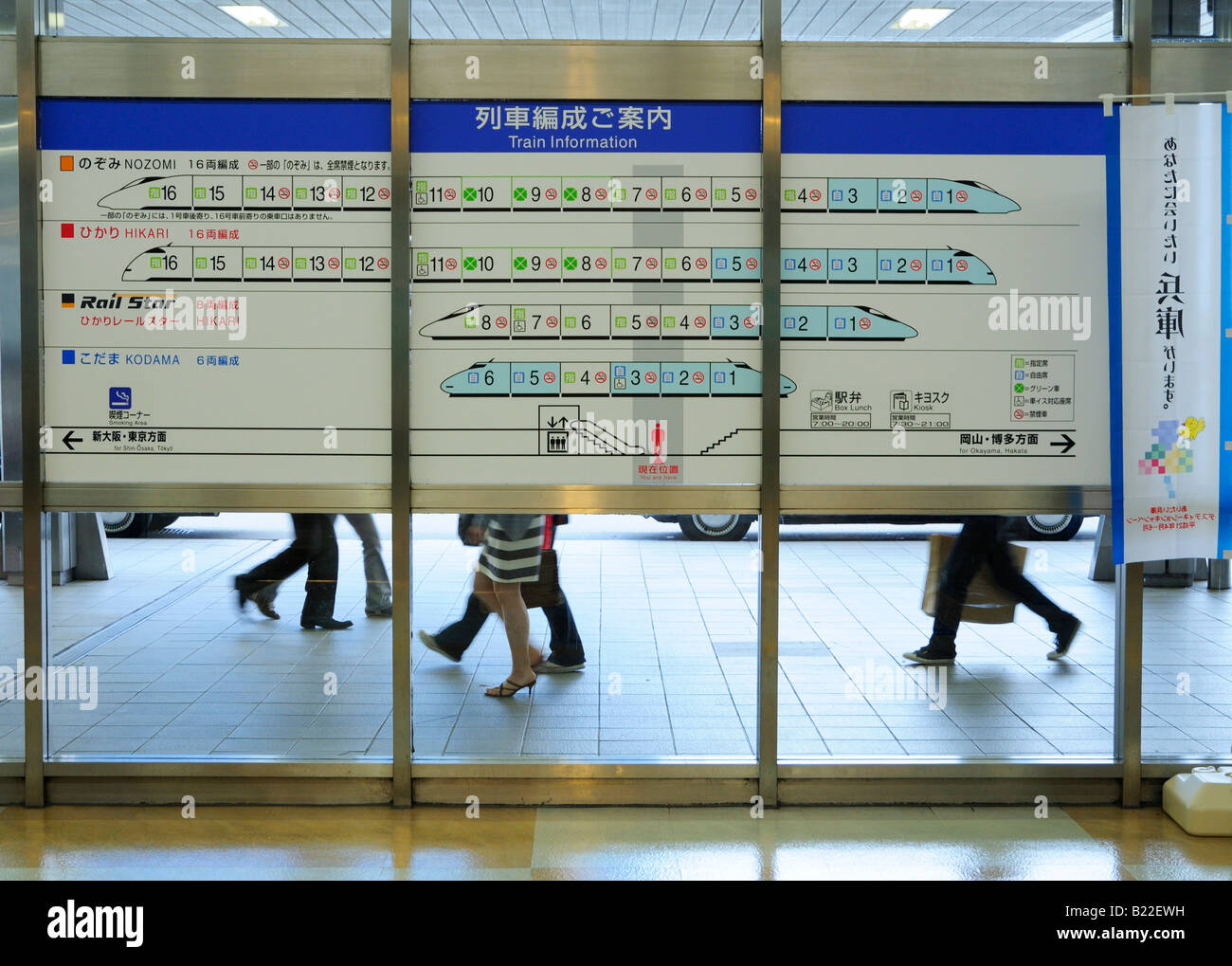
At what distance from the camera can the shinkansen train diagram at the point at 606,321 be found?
4262 mm

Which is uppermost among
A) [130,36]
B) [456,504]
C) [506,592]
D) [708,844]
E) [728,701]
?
[130,36]

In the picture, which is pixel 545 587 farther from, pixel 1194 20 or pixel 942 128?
pixel 1194 20

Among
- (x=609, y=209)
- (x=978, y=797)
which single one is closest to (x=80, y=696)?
(x=609, y=209)

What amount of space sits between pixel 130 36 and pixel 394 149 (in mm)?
1072

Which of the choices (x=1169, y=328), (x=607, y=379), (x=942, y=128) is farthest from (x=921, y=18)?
(x=607, y=379)

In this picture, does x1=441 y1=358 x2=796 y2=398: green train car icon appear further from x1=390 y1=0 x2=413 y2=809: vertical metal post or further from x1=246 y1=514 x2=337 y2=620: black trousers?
x1=246 y1=514 x2=337 y2=620: black trousers

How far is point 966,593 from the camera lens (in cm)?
457

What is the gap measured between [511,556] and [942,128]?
7.60ft

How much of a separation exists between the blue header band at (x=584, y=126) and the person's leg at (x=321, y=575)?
1.49 meters

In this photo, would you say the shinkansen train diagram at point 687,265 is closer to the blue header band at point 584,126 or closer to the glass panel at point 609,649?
the blue header band at point 584,126

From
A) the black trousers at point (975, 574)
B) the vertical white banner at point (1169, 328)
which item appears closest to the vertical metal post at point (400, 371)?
the black trousers at point (975, 574)

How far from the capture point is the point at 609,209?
4246mm
